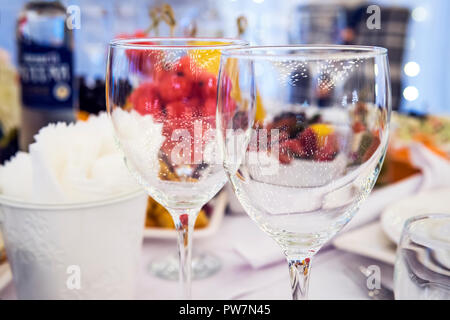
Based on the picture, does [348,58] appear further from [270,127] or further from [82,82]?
[82,82]

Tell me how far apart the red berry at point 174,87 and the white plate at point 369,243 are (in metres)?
0.28

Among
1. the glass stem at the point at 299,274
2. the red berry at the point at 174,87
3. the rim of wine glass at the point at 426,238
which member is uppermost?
the red berry at the point at 174,87

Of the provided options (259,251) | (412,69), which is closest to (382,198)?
(259,251)

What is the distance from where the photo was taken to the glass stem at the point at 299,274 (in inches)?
12.7

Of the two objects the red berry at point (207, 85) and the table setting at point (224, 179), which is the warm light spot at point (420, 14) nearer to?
the table setting at point (224, 179)

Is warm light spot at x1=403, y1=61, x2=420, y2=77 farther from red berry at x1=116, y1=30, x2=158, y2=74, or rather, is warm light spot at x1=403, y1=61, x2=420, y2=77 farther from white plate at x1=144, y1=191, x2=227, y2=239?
red berry at x1=116, y1=30, x2=158, y2=74

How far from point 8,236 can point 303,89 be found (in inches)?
10.8

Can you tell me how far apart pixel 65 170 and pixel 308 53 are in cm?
23

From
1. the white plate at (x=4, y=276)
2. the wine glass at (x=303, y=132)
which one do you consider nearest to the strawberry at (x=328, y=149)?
the wine glass at (x=303, y=132)

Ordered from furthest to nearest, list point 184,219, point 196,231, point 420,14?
1. point 420,14
2. point 196,231
3. point 184,219

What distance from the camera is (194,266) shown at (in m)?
0.55

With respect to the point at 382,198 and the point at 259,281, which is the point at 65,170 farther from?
the point at 382,198

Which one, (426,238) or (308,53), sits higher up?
(308,53)

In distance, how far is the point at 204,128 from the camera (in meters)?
0.33
